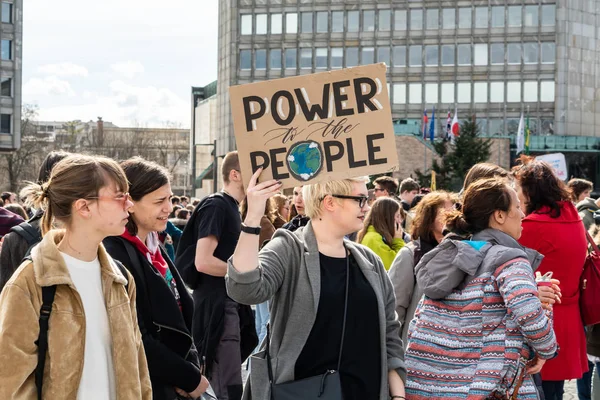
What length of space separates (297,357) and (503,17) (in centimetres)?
8073

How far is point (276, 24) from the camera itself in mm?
85250

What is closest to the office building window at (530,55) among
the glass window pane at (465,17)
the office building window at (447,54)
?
the glass window pane at (465,17)

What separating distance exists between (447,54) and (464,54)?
1426 millimetres

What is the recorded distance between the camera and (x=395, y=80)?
83375 millimetres

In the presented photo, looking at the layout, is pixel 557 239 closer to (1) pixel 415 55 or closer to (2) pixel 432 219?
(2) pixel 432 219

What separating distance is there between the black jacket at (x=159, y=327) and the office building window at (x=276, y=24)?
268 ft

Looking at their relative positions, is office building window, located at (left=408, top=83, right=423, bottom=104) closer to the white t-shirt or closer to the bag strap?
the white t-shirt

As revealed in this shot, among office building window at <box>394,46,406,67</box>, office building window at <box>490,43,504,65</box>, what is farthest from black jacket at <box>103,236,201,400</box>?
office building window at <box>394,46,406,67</box>

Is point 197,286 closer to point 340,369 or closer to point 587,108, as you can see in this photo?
point 340,369

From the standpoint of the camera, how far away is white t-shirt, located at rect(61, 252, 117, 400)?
12.7 feet

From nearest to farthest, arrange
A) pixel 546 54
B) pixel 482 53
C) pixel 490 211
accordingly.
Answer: pixel 490 211, pixel 546 54, pixel 482 53

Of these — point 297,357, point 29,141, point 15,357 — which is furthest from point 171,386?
point 29,141

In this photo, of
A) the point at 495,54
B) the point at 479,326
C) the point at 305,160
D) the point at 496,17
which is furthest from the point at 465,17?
the point at 305,160

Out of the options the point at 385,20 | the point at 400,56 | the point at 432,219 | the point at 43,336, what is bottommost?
the point at 43,336
